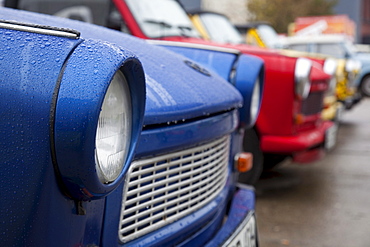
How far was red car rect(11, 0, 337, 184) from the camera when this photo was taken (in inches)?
159

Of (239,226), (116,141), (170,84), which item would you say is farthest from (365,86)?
(116,141)

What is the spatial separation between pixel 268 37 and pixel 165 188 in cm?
928

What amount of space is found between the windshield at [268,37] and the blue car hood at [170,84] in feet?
25.4

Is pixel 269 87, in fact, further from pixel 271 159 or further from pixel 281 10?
pixel 281 10

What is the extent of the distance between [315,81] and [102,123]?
4012 mm

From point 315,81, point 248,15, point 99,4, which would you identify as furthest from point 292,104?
point 248,15

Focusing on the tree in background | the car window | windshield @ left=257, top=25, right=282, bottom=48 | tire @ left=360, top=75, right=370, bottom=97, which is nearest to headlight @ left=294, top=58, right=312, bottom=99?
windshield @ left=257, top=25, right=282, bottom=48

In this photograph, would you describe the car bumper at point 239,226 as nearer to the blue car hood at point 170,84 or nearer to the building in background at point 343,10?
the blue car hood at point 170,84

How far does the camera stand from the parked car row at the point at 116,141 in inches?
43.8

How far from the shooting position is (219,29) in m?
6.41

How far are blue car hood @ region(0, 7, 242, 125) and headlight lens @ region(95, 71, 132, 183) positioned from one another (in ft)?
0.52

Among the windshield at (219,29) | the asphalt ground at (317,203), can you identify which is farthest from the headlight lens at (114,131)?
the windshield at (219,29)

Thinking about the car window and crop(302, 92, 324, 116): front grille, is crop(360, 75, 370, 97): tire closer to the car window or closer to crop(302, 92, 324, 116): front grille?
the car window

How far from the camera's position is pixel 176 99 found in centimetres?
165
